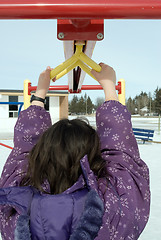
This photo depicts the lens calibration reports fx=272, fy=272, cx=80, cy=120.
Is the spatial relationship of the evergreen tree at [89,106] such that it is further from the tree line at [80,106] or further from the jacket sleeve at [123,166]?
the jacket sleeve at [123,166]

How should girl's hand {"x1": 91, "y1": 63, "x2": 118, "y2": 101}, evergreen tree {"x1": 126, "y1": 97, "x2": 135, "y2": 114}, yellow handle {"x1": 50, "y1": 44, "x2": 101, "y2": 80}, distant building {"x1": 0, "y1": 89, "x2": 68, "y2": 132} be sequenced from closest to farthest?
girl's hand {"x1": 91, "y1": 63, "x2": 118, "y2": 101}
yellow handle {"x1": 50, "y1": 44, "x2": 101, "y2": 80}
distant building {"x1": 0, "y1": 89, "x2": 68, "y2": 132}
evergreen tree {"x1": 126, "y1": 97, "x2": 135, "y2": 114}

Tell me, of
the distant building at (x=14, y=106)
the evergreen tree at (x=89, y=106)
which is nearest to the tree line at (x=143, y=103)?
the evergreen tree at (x=89, y=106)

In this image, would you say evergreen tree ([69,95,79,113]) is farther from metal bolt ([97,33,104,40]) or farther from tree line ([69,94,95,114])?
metal bolt ([97,33,104,40])

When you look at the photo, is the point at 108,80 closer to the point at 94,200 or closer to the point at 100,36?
the point at 100,36

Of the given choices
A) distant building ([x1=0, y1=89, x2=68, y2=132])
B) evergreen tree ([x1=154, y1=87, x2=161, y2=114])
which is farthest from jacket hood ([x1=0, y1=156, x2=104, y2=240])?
evergreen tree ([x1=154, y1=87, x2=161, y2=114])

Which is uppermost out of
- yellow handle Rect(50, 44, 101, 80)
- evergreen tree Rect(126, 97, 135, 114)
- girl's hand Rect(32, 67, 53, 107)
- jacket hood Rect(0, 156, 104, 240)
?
evergreen tree Rect(126, 97, 135, 114)

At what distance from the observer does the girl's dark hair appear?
83cm

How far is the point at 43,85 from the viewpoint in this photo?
1220 millimetres

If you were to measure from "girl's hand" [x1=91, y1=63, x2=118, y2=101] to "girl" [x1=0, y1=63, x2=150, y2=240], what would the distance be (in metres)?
0.06

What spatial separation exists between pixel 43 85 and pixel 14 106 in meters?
16.1

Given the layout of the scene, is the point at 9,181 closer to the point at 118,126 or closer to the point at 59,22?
the point at 118,126

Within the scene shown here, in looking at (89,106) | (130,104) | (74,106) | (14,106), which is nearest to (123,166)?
(14,106)

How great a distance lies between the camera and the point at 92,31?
42.9 inches

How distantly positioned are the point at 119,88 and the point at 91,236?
1736 mm
